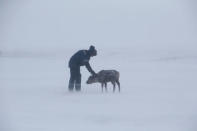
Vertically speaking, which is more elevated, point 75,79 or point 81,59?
point 81,59

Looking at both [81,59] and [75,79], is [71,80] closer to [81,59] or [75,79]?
[75,79]

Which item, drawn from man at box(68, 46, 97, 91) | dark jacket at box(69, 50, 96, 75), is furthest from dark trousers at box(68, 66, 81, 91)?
dark jacket at box(69, 50, 96, 75)

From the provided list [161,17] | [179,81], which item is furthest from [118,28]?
[179,81]

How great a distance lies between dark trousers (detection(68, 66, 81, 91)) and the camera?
15508 millimetres

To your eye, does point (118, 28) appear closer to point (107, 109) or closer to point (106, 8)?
point (106, 8)

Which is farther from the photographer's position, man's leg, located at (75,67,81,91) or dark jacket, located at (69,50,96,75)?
man's leg, located at (75,67,81,91)

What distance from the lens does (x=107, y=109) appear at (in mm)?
12555

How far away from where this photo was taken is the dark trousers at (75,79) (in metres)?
15.5

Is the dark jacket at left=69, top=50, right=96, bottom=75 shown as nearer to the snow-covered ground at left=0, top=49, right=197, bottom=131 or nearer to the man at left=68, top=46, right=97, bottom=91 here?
the man at left=68, top=46, right=97, bottom=91

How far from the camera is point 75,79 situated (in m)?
15.6

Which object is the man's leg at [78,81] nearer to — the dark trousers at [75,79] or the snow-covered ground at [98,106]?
the dark trousers at [75,79]

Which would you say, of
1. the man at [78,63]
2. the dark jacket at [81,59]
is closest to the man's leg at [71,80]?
the man at [78,63]

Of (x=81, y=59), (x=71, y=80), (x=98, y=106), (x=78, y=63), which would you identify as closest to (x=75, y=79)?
(x=71, y=80)

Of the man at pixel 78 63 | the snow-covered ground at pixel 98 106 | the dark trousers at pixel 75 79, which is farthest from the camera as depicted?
the dark trousers at pixel 75 79
